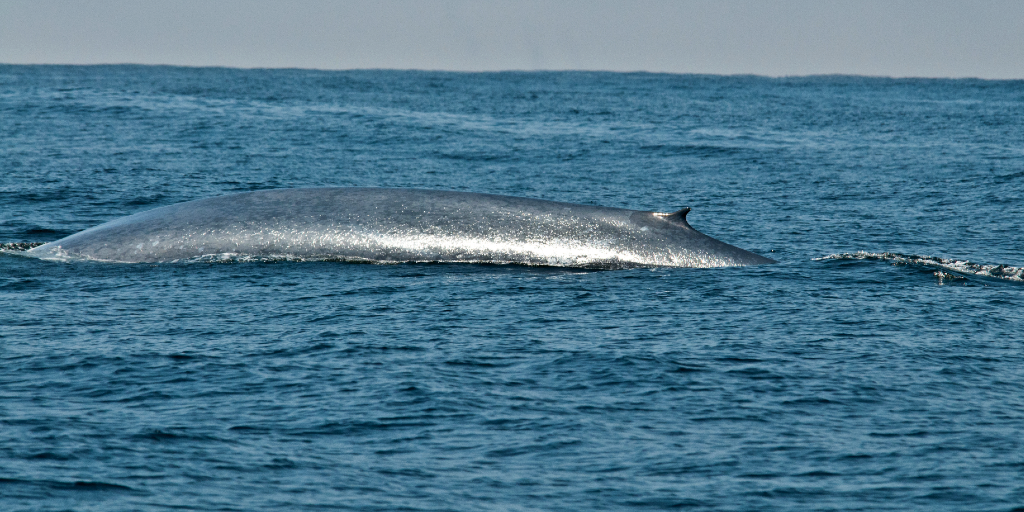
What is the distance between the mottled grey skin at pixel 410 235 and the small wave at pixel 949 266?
65.0 inches

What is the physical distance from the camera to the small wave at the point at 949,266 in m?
14.7

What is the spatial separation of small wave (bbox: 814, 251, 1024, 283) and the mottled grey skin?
1.65m

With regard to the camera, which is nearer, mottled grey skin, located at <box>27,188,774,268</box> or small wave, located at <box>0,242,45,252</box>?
mottled grey skin, located at <box>27,188,774,268</box>

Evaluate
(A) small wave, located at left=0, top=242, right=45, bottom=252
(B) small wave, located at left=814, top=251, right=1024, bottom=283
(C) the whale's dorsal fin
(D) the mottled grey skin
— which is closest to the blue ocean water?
(B) small wave, located at left=814, top=251, right=1024, bottom=283

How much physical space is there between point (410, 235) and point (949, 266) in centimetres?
748

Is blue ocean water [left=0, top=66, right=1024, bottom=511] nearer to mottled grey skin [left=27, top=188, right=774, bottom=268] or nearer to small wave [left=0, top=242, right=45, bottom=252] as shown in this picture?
mottled grey skin [left=27, top=188, right=774, bottom=268]

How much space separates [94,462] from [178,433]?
699mm

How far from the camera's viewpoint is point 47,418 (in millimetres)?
8461

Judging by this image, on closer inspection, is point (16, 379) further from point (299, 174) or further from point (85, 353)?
point (299, 174)

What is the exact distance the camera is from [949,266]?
1512 centimetres

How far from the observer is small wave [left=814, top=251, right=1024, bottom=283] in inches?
578

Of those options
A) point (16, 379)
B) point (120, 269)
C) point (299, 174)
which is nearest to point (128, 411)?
point (16, 379)

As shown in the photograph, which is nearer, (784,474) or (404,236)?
(784,474)

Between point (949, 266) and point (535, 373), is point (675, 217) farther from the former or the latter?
point (535, 373)
